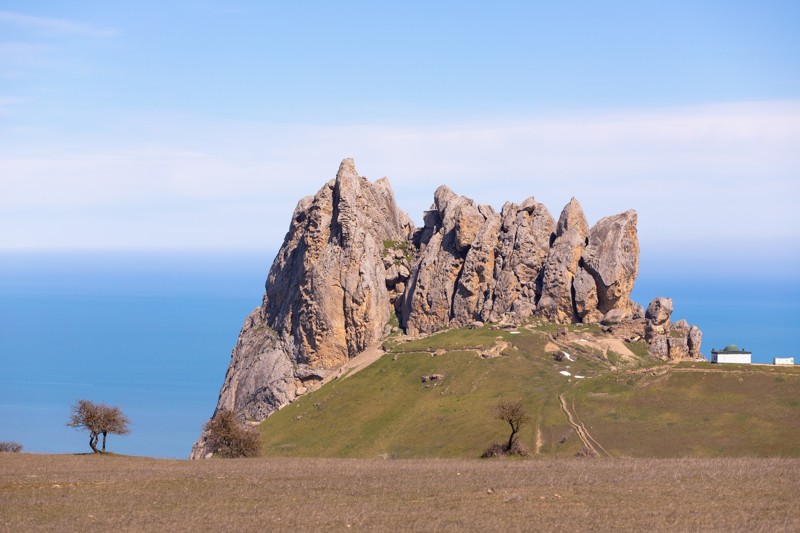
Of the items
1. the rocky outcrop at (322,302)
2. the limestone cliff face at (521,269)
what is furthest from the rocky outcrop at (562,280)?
the rocky outcrop at (322,302)

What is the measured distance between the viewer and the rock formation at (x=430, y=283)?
12938 centimetres

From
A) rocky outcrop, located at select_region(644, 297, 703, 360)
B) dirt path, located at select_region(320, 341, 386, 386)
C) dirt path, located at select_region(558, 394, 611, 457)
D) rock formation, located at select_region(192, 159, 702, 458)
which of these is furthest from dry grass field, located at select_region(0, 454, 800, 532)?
rock formation, located at select_region(192, 159, 702, 458)

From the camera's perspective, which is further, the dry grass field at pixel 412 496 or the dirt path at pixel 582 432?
the dirt path at pixel 582 432

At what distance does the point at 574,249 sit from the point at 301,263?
40.7 metres

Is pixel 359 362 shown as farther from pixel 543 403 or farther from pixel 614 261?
pixel 614 261

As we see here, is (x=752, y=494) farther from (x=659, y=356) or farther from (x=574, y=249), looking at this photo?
(x=574, y=249)

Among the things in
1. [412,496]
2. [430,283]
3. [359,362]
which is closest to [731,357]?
[430,283]

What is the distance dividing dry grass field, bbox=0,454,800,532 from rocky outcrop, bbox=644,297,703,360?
2021 inches

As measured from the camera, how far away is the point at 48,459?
7638 centimetres

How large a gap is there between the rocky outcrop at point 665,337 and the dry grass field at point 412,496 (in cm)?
5134

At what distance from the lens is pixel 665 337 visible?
12231cm

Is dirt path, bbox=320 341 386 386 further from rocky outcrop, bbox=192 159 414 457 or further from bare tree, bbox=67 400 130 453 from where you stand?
bare tree, bbox=67 400 130 453

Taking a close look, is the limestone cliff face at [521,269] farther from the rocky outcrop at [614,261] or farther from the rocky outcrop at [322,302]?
the rocky outcrop at [322,302]

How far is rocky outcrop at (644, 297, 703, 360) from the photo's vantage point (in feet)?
396
